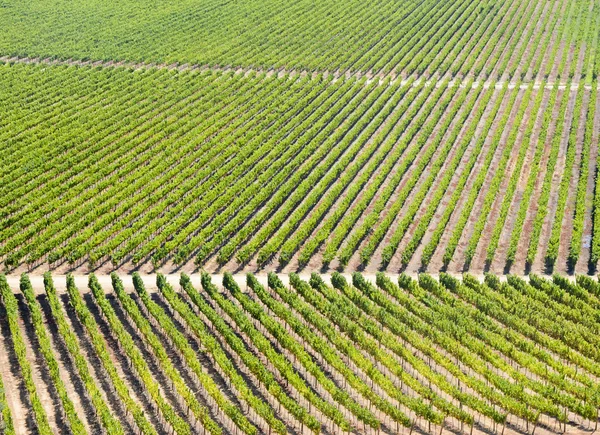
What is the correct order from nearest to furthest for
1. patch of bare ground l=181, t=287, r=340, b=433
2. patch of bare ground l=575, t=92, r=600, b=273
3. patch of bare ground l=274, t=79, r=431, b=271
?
patch of bare ground l=181, t=287, r=340, b=433
patch of bare ground l=575, t=92, r=600, b=273
patch of bare ground l=274, t=79, r=431, b=271

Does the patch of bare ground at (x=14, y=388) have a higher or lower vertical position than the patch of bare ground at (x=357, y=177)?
higher

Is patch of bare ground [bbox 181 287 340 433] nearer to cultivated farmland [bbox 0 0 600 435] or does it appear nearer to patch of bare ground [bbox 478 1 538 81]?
cultivated farmland [bbox 0 0 600 435]

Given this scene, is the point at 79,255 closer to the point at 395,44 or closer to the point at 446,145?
the point at 446,145

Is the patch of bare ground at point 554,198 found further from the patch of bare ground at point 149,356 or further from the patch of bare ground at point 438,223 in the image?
the patch of bare ground at point 149,356

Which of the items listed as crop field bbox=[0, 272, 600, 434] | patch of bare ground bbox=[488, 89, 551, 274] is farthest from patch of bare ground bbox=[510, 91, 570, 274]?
crop field bbox=[0, 272, 600, 434]

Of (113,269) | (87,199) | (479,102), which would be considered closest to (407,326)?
(113,269)

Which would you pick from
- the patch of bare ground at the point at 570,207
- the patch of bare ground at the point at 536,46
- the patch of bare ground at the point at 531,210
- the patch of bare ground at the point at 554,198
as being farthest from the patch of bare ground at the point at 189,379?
the patch of bare ground at the point at 536,46

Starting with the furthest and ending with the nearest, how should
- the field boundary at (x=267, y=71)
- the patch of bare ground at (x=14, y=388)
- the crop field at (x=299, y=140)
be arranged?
the field boundary at (x=267, y=71) → the crop field at (x=299, y=140) → the patch of bare ground at (x=14, y=388)
